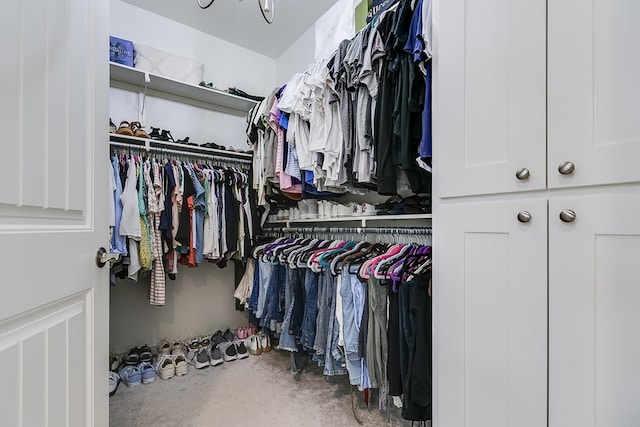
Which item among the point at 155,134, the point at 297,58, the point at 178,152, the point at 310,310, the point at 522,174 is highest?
the point at 297,58

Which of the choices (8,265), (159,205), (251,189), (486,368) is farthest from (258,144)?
(486,368)

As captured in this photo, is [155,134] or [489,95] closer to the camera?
[489,95]

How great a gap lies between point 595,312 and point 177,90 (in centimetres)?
277

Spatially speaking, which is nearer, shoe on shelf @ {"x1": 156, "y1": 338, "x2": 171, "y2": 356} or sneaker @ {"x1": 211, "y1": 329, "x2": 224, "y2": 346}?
shoe on shelf @ {"x1": 156, "y1": 338, "x2": 171, "y2": 356}

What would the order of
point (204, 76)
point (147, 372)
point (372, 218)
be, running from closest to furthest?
point (372, 218), point (147, 372), point (204, 76)

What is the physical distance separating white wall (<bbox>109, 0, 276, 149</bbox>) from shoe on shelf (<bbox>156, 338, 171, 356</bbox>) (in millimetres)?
1715

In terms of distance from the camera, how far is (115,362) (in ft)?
6.74

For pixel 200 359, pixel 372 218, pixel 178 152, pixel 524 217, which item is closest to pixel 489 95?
pixel 524 217

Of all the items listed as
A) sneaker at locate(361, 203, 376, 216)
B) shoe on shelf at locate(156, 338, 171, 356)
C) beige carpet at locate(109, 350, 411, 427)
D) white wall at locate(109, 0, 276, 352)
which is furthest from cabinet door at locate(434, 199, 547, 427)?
white wall at locate(109, 0, 276, 352)

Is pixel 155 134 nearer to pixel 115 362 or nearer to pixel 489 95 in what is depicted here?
pixel 115 362

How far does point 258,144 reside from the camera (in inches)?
88.9

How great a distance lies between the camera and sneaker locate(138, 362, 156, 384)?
1.94m

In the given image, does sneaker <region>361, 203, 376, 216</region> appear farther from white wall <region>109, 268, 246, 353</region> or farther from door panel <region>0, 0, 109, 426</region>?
white wall <region>109, 268, 246, 353</region>

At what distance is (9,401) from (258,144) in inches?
77.0
